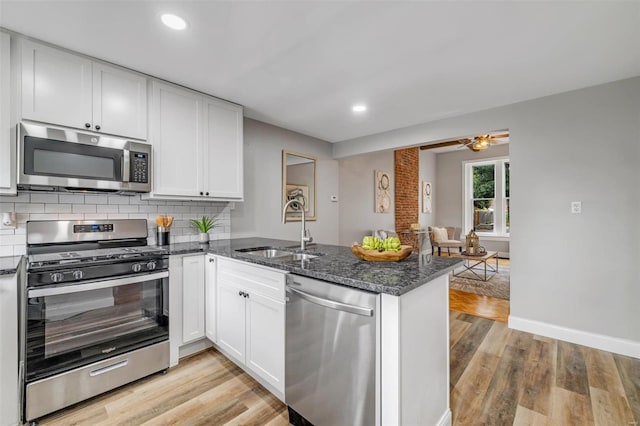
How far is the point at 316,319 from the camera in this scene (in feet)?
4.87

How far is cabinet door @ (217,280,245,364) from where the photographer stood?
2.07 meters

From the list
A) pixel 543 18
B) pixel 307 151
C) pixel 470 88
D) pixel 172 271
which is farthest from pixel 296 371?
pixel 307 151

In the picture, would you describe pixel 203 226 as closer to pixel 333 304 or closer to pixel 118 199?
pixel 118 199

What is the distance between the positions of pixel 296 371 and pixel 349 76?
229 cm

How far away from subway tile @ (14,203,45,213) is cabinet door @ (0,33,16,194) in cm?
32

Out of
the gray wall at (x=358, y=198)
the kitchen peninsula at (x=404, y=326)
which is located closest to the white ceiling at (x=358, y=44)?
the kitchen peninsula at (x=404, y=326)

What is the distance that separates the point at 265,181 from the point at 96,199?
1.82 m

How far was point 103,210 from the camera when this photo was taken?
2375 mm

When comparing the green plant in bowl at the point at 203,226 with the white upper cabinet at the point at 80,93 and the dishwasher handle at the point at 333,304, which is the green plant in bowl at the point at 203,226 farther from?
the dishwasher handle at the point at 333,304

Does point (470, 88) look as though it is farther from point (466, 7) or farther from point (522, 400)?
point (522, 400)

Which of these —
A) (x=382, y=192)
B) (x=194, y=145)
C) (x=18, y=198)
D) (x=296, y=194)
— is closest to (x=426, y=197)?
(x=382, y=192)

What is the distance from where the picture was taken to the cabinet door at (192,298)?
2.35m

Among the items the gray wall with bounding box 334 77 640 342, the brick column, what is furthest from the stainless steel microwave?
the brick column

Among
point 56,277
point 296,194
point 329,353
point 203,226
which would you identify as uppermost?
point 296,194
